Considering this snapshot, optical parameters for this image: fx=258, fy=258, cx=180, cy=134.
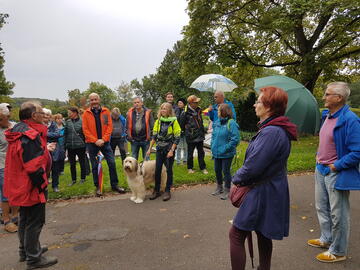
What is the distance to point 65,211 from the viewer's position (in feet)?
17.1

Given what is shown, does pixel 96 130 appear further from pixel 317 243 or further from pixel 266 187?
pixel 317 243

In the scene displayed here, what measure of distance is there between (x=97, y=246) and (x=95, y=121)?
9.73ft

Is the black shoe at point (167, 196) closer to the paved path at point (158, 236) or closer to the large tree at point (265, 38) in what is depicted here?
the paved path at point (158, 236)

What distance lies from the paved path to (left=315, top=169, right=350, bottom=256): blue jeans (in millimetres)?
240

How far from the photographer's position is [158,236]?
13.2 feet

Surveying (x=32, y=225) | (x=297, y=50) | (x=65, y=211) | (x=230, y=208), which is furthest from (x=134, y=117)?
(x=297, y=50)

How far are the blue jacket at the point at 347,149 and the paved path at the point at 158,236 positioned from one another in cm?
104

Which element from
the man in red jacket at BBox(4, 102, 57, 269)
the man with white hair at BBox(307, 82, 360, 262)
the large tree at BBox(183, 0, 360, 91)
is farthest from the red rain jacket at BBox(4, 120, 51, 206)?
the large tree at BBox(183, 0, 360, 91)

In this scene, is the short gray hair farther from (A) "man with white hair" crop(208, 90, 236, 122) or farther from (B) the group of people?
(A) "man with white hair" crop(208, 90, 236, 122)

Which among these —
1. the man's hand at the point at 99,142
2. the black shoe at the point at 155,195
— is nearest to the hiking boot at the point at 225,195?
the black shoe at the point at 155,195

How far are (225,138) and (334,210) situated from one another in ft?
8.60

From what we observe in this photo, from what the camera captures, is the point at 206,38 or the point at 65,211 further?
the point at 206,38

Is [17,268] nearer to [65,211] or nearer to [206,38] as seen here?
[65,211]

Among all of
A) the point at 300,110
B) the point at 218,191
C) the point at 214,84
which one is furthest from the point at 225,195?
the point at 214,84
